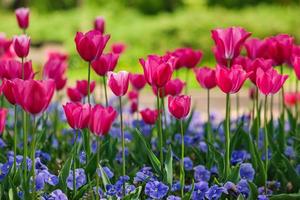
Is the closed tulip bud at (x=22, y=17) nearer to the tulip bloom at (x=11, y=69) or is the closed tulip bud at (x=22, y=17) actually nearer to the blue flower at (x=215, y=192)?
the tulip bloom at (x=11, y=69)

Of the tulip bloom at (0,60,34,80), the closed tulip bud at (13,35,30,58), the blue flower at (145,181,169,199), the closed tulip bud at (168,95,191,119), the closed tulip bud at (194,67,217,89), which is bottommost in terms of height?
the blue flower at (145,181,169,199)

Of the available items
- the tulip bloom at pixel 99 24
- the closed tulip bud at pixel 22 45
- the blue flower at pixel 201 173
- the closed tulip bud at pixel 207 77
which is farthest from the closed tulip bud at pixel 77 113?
the tulip bloom at pixel 99 24

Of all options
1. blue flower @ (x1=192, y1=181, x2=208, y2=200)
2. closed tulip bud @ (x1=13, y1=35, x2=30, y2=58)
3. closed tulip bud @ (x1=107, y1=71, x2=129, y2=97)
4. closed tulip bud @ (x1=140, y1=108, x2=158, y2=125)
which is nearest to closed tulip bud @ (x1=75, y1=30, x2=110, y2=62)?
closed tulip bud @ (x1=107, y1=71, x2=129, y2=97)

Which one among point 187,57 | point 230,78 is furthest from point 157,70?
point 187,57

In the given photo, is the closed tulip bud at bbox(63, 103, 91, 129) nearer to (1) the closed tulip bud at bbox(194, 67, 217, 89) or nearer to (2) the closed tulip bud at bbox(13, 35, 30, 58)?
(2) the closed tulip bud at bbox(13, 35, 30, 58)

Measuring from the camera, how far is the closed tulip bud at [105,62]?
3.06m

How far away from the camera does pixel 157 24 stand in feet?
58.5

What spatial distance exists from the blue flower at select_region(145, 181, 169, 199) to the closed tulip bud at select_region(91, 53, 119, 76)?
0.59 metres

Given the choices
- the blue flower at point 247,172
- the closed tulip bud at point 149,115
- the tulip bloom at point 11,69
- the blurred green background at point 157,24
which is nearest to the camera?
the tulip bloom at point 11,69

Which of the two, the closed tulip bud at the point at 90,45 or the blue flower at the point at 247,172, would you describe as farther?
the blue flower at the point at 247,172

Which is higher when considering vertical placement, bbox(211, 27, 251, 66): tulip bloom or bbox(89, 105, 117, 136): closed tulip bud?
bbox(211, 27, 251, 66): tulip bloom

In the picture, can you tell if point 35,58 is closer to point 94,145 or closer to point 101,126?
point 94,145

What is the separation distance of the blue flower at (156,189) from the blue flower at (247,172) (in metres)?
0.49

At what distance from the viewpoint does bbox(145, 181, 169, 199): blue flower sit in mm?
2713
